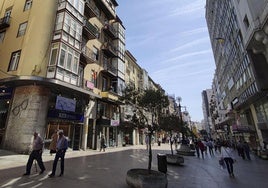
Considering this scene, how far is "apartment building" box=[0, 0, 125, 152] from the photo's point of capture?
13688 millimetres

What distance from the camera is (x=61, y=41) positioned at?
1520cm

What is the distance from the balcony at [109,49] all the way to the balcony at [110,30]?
1541 mm

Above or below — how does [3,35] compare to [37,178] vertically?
above

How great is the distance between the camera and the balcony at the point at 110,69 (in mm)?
23016

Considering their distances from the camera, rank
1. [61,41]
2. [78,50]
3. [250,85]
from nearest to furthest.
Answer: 1. [61,41]
2. [78,50]
3. [250,85]

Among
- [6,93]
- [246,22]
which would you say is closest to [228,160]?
[246,22]

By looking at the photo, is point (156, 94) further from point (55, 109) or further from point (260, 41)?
point (260, 41)

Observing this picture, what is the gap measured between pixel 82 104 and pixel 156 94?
1134cm

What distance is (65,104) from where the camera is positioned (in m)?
15.4

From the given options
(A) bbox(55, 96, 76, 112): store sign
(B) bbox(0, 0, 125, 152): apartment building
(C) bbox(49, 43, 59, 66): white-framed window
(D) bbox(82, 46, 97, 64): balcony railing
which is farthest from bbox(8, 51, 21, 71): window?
(D) bbox(82, 46, 97, 64): balcony railing

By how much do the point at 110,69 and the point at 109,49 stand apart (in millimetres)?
2872

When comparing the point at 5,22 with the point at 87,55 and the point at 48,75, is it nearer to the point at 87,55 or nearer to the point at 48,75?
the point at 87,55

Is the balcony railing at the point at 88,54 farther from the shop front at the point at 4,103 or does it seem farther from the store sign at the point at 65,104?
the shop front at the point at 4,103

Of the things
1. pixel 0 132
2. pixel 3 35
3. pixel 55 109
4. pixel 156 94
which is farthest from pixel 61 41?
pixel 156 94
